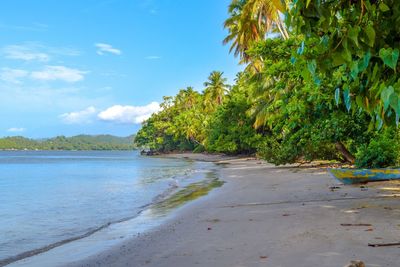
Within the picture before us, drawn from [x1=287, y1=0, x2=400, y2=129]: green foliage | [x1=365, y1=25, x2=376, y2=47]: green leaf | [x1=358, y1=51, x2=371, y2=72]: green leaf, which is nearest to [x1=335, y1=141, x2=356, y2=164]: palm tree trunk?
[x1=287, y1=0, x2=400, y2=129]: green foliage

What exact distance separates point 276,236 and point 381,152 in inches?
416

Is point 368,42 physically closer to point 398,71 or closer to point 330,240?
point 398,71

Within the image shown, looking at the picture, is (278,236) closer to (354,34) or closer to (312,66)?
(312,66)

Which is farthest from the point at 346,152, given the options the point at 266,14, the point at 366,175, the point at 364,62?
the point at 364,62

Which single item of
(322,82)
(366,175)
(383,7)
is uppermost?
(322,82)

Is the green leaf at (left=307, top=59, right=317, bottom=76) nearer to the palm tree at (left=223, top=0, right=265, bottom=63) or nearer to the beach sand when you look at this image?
the beach sand

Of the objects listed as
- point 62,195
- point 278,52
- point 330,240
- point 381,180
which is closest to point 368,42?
point 330,240

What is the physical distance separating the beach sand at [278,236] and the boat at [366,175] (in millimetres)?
1335

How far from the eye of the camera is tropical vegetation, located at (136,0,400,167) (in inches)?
90.8

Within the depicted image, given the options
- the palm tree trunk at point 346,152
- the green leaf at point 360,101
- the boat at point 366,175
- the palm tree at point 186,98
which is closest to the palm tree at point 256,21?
the palm tree trunk at point 346,152

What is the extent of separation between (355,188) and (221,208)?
13.5 ft

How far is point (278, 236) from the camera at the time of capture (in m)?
6.66

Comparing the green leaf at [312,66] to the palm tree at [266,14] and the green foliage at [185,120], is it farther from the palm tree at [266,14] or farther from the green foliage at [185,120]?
the green foliage at [185,120]

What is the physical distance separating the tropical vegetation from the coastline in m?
1.68
